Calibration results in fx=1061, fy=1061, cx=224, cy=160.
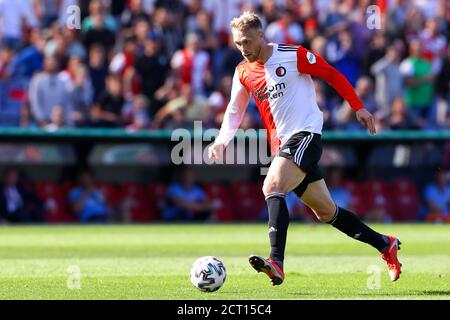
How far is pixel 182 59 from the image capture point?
875 inches

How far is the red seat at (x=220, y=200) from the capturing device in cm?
2322

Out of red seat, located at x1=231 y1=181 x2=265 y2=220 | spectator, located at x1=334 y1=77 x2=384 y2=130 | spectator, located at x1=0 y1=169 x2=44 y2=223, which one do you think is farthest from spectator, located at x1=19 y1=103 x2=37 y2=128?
spectator, located at x1=334 y1=77 x2=384 y2=130

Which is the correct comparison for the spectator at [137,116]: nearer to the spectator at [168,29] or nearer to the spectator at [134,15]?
the spectator at [168,29]

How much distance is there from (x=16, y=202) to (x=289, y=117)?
12.7 metres

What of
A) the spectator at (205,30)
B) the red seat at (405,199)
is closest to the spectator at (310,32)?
the spectator at (205,30)

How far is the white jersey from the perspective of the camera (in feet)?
31.9

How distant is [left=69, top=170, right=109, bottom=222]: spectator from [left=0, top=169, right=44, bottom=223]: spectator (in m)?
0.75

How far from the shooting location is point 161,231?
19312mm

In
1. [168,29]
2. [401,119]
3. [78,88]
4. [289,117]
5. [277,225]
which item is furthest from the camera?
[401,119]

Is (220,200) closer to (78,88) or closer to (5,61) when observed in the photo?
(78,88)

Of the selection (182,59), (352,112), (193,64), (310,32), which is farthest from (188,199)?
(310,32)

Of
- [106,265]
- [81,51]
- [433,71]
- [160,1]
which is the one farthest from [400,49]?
[106,265]

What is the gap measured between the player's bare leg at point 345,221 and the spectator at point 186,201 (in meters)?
12.5

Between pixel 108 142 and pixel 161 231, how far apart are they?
3.97 meters
